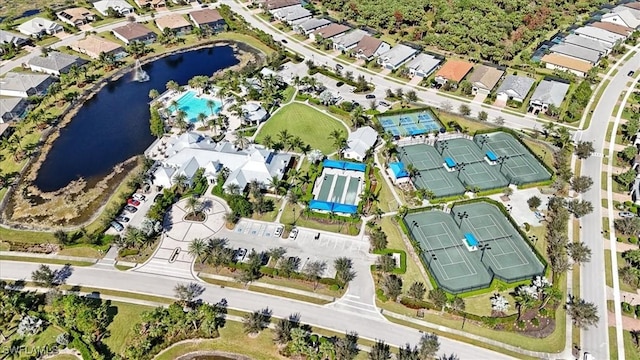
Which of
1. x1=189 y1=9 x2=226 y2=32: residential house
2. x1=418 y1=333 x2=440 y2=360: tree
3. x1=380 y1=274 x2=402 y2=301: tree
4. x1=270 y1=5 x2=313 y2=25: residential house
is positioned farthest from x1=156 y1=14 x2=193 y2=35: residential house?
x1=418 y1=333 x2=440 y2=360: tree

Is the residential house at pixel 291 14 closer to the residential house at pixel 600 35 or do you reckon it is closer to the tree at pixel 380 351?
the residential house at pixel 600 35

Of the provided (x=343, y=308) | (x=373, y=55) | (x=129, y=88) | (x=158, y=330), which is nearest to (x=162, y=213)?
(x=158, y=330)

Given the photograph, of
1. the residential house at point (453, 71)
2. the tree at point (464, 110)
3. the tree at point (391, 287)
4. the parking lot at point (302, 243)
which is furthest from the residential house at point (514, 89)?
A: the tree at point (391, 287)

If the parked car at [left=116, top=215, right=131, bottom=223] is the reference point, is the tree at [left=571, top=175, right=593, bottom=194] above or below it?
above

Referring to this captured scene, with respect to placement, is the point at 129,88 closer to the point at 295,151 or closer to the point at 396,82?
the point at 295,151

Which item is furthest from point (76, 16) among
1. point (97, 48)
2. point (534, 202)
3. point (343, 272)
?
point (534, 202)

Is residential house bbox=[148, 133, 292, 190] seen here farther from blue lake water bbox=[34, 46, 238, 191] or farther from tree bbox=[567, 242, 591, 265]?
tree bbox=[567, 242, 591, 265]
